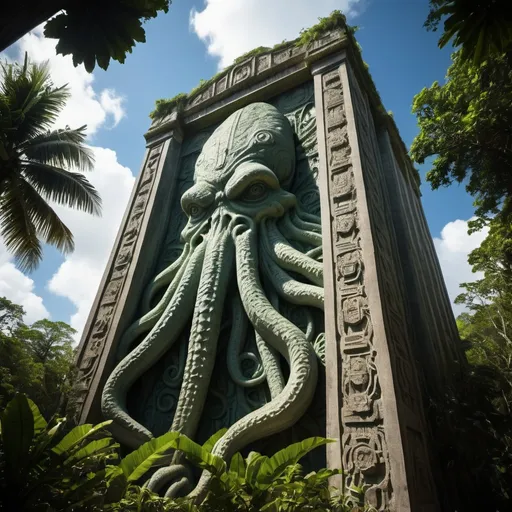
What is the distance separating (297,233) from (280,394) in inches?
82.1

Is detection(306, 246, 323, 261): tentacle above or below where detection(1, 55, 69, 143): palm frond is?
below

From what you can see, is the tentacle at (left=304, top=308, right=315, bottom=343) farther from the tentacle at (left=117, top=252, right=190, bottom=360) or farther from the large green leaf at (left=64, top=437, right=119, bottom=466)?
the large green leaf at (left=64, top=437, right=119, bottom=466)

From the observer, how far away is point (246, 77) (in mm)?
7465

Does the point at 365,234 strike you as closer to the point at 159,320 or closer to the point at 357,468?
the point at 357,468

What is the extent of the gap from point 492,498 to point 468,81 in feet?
28.1

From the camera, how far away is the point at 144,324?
17.1 ft

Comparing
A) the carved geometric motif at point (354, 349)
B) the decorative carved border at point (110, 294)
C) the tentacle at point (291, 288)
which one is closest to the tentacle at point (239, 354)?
the tentacle at point (291, 288)

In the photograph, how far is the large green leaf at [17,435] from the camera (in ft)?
8.47

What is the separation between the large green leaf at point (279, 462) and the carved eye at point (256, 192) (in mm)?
3462

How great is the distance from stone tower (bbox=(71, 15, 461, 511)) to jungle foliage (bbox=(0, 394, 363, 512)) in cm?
56

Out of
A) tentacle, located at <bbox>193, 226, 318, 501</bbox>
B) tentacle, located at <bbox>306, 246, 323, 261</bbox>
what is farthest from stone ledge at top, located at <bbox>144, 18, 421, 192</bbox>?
tentacle, located at <bbox>193, 226, 318, 501</bbox>

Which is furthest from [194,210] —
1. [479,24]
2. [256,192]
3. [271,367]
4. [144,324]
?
[479,24]

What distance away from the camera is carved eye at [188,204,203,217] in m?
5.86

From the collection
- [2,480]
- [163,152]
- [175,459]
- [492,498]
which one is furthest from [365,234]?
[163,152]
